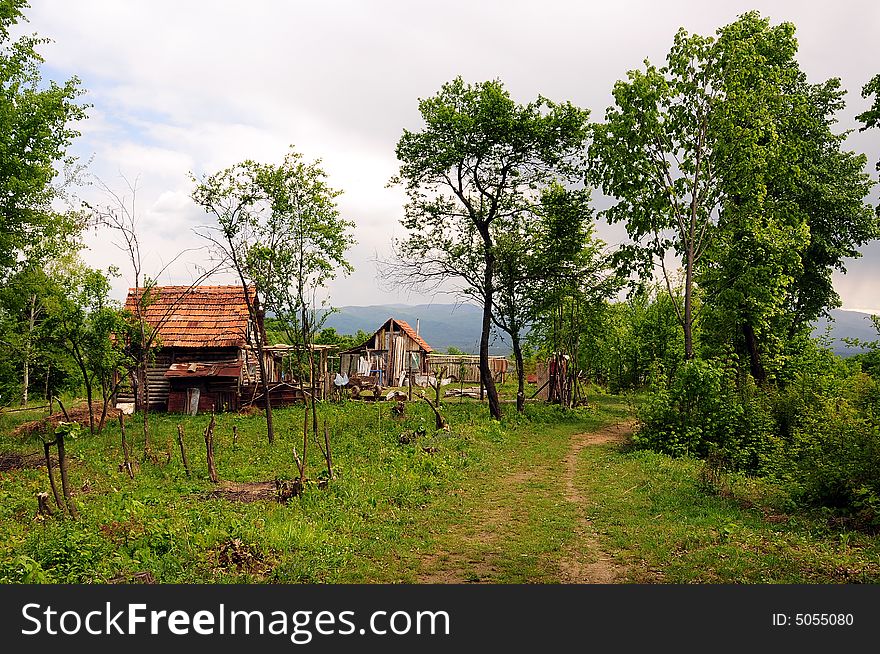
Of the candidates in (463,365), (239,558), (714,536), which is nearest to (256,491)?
(239,558)

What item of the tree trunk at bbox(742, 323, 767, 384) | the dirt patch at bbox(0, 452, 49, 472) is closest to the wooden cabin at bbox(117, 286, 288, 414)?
the dirt patch at bbox(0, 452, 49, 472)

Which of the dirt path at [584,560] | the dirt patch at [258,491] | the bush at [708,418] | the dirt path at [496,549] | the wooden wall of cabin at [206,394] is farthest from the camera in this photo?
the wooden wall of cabin at [206,394]

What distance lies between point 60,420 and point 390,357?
1920 centimetres

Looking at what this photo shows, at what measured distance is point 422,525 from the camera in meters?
10.5

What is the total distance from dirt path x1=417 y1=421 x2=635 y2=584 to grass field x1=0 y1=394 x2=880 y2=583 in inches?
1.7

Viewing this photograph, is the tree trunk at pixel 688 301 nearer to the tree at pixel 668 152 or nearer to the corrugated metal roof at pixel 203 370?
the tree at pixel 668 152

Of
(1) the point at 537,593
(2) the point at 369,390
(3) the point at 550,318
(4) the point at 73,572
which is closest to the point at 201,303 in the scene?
(2) the point at 369,390

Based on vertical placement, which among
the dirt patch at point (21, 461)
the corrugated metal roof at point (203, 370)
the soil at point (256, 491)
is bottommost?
the dirt patch at point (21, 461)

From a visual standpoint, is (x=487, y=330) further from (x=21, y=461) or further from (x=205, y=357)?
A: (x=21, y=461)

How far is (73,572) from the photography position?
7.41m

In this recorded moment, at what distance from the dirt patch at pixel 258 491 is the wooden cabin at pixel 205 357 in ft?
42.5

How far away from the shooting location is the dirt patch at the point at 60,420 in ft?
70.1

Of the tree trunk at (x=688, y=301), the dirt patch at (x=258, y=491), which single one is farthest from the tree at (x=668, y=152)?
the dirt patch at (x=258, y=491)

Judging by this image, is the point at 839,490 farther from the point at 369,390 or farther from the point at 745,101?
the point at 369,390
